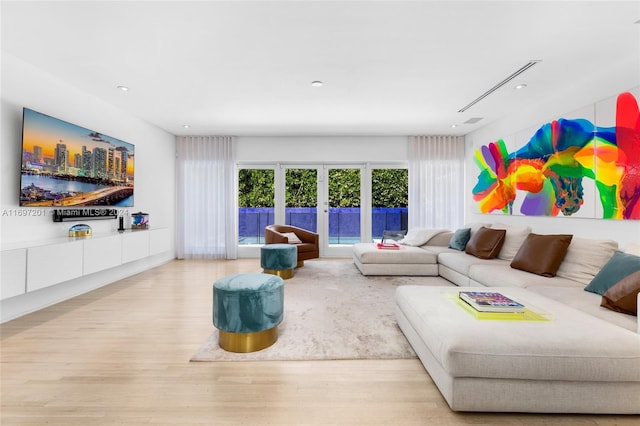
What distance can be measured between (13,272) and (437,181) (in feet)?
20.4

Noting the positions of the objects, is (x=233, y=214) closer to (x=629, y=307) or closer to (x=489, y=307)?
(x=489, y=307)

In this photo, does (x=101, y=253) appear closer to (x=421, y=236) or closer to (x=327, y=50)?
(x=327, y=50)

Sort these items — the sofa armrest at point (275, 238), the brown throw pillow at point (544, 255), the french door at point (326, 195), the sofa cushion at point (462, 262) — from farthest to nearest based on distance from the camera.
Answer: the french door at point (326, 195) < the sofa armrest at point (275, 238) < the sofa cushion at point (462, 262) < the brown throw pillow at point (544, 255)

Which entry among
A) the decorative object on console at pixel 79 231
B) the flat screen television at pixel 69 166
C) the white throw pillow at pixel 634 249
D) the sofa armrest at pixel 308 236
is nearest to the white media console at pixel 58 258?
the decorative object on console at pixel 79 231

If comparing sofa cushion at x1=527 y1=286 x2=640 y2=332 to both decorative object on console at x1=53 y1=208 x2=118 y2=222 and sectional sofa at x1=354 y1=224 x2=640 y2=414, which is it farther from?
decorative object on console at x1=53 y1=208 x2=118 y2=222

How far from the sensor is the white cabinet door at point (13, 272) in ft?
7.79

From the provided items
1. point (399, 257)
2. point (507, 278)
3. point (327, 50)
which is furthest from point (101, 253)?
point (507, 278)

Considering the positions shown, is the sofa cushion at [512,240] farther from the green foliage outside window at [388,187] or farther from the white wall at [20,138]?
the white wall at [20,138]

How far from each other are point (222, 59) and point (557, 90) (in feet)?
13.0

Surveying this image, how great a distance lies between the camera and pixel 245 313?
212 centimetres

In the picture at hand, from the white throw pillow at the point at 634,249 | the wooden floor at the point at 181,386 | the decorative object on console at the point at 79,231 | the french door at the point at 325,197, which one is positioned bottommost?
the wooden floor at the point at 181,386

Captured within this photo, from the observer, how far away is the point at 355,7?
2119mm

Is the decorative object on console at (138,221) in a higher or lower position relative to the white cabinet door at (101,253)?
higher

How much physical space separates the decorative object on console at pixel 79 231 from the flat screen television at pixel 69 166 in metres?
0.27
